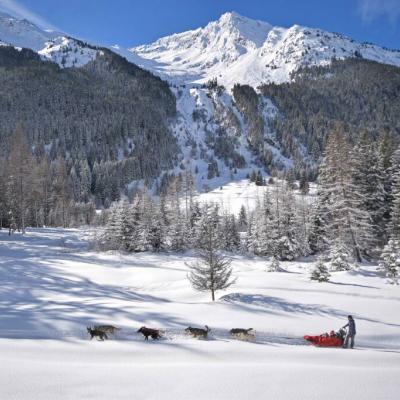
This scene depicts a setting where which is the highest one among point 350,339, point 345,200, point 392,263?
point 345,200

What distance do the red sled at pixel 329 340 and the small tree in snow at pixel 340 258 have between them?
17.2m

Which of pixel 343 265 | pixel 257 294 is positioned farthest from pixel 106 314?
pixel 343 265

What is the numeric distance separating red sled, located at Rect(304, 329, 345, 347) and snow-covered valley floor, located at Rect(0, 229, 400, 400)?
77cm

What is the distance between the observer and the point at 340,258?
30656 mm

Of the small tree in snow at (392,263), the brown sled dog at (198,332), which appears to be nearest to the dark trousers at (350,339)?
the brown sled dog at (198,332)

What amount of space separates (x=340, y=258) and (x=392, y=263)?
4.46m

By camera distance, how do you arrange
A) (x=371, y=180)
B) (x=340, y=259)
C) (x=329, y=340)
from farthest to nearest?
(x=371, y=180), (x=340, y=259), (x=329, y=340)

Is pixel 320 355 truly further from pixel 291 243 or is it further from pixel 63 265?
pixel 291 243

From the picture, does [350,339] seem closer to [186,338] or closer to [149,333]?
[186,338]

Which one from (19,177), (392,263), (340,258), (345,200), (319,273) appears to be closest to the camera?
(319,273)

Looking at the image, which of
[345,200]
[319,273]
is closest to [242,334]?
[319,273]

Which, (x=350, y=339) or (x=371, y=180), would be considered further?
(x=371, y=180)

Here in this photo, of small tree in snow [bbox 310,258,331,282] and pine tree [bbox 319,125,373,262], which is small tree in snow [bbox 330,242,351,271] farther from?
small tree in snow [bbox 310,258,331,282]

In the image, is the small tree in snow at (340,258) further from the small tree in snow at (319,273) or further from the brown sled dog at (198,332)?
the brown sled dog at (198,332)
